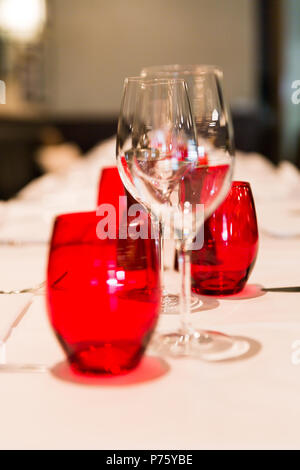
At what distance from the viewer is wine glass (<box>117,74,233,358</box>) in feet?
2.04

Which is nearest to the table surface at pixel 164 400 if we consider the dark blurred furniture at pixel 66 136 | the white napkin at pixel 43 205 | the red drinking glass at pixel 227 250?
the red drinking glass at pixel 227 250

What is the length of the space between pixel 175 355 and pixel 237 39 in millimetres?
6164

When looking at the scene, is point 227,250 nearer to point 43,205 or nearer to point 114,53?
point 43,205

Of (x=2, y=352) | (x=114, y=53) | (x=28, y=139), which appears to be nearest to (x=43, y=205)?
(x=2, y=352)

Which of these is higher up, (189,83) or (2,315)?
(189,83)

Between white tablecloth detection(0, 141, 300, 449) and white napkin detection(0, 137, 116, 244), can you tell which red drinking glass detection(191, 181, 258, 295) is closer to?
white tablecloth detection(0, 141, 300, 449)

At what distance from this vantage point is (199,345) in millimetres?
630

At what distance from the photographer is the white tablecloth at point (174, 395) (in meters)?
0.45

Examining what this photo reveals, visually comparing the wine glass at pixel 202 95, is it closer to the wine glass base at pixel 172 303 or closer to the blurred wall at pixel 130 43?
the wine glass base at pixel 172 303

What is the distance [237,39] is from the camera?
6.39 meters

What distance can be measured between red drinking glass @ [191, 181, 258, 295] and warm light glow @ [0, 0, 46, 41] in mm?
5494

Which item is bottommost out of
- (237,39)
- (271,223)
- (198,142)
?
(271,223)
